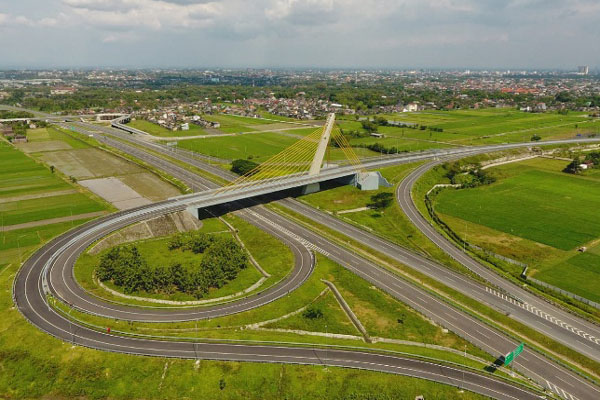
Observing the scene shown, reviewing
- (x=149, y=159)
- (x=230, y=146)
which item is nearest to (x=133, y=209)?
(x=149, y=159)

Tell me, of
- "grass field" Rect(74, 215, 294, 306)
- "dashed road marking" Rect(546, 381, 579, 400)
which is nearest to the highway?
"dashed road marking" Rect(546, 381, 579, 400)

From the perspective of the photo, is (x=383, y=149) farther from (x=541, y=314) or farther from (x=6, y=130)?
(x=6, y=130)

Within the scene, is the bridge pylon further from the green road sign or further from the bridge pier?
the green road sign

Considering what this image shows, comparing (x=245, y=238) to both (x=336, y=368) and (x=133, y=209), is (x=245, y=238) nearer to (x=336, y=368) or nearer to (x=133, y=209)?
(x=133, y=209)

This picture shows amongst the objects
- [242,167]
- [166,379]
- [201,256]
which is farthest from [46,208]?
[166,379]

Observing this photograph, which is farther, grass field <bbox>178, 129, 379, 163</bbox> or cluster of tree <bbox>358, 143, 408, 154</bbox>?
cluster of tree <bbox>358, 143, 408, 154</bbox>

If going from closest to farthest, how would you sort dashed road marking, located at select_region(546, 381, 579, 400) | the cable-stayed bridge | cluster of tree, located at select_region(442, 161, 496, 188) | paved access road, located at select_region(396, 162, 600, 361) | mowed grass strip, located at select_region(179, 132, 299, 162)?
1. dashed road marking, located at select_region(546, 381, 579, 400)
2. paved access road, located at select_region(396, 162, 600, 361)
3. the cable-stayed bridge
4. cluster of tree, located at select_region(442, 161, 496, 188)
5. mowed grass strip, located at select_region(179, 132, 299, 162)

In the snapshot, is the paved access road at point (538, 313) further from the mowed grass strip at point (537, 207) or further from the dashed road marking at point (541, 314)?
the mowed grass strip at point (537, 207)
